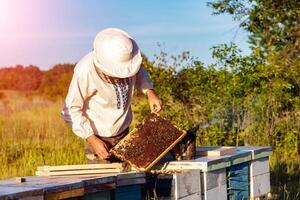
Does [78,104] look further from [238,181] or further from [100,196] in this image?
[238,181]

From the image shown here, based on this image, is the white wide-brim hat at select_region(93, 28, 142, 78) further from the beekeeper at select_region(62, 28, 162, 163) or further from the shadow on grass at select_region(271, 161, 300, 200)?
the shadow on grass at select_region(271, 161, 300, 200)

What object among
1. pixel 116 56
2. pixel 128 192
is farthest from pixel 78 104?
pixel 128 192

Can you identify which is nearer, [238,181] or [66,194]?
[66,194]

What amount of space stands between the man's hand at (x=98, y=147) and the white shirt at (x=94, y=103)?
0.04 meters

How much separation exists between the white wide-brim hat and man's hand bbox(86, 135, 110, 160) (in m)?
0.41

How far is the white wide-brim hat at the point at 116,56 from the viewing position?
4.21m

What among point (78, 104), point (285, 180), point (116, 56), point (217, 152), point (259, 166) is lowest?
point (285, 180)

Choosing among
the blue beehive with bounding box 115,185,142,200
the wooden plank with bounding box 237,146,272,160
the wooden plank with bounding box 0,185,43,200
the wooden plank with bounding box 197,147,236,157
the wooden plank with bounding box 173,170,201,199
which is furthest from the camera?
the wooden plank with bounding box 237,146,272,160

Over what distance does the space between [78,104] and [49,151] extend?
5126mm

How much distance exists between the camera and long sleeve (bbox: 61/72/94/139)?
4273 millimetres

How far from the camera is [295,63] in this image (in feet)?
34.4

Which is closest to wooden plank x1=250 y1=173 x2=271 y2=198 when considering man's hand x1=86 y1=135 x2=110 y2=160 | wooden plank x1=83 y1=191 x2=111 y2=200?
man's hand x1=86 y1=135 x2=110 y2=160

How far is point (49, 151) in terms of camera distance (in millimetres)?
9344

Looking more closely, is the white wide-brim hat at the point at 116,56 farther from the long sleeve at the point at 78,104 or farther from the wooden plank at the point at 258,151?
the wooden plank at the point at 258,151
